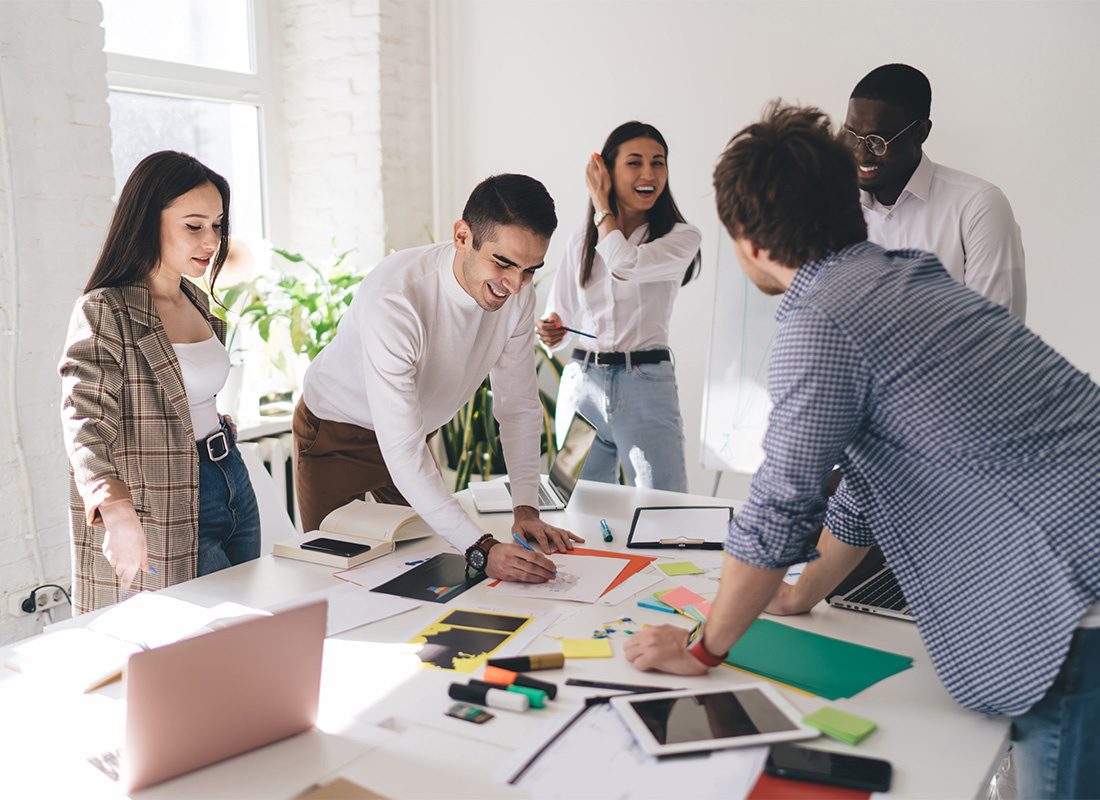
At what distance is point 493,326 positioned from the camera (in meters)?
2.17

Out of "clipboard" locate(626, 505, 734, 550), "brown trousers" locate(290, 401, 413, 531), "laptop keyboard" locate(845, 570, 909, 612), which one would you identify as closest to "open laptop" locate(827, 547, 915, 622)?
"laptop keyboard" locate(845, 570, 909, 612)

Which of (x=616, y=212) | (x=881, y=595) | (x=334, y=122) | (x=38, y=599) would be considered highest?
(x=334, y=122)

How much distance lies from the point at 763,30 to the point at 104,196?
8.06 feet

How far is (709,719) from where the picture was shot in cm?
121

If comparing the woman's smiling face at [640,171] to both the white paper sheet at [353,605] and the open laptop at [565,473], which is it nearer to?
the open laptop at [565,473]

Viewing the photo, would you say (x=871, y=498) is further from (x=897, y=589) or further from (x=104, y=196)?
(x=104, y=196)

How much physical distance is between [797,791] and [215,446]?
151 cm

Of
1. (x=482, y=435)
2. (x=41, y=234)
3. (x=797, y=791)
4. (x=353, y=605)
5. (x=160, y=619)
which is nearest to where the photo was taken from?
(x=797, y=791)

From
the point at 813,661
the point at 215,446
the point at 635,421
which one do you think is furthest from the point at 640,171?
the point at 813,661

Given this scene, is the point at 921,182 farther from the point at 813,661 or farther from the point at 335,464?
the point at 335,464

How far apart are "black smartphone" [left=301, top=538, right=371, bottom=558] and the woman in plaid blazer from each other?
0.99ft

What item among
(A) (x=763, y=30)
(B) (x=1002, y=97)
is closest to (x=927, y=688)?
(B) (x=1002, y=97)

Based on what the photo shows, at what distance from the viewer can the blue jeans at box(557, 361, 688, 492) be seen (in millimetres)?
2828

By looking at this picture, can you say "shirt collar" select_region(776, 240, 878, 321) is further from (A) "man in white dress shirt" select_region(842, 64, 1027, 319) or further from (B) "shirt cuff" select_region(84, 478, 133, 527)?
(B) "shirt cuff" select_region(84, 478, 133, 527)
